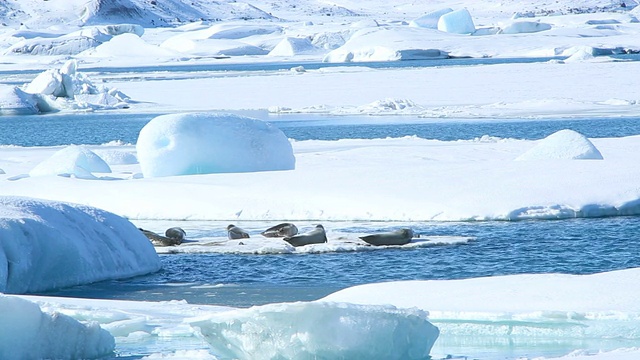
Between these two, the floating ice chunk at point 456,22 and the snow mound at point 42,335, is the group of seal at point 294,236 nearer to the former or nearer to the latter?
the snow mound at point 42,335

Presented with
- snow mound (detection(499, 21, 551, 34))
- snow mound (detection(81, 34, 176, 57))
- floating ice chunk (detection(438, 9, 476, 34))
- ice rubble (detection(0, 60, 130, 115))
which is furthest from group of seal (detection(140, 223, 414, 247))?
snow mound (detection(81, 34, 176, 57))

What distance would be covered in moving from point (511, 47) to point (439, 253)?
130 ft

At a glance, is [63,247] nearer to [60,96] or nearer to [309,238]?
[309,238]

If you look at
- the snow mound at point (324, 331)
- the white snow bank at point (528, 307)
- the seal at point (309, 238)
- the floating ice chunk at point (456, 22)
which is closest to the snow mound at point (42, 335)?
the snow mound at point (324, 331)

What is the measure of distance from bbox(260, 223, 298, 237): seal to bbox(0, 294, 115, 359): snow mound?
13.2 feet

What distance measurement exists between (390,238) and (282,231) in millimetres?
925

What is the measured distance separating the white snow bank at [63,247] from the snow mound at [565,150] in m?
5.24

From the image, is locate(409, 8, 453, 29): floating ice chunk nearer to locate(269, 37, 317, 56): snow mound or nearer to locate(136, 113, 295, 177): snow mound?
locate(269, 37, 317, 56): snow mound

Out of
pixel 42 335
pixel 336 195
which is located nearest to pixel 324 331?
pixel 42 335

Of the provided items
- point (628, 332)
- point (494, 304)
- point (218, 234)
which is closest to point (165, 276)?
point (218, 234)

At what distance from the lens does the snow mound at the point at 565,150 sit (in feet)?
38.3

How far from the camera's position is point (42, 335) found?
4629mm

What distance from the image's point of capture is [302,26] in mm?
72312

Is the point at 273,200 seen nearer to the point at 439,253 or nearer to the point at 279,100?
the point at 439,253
